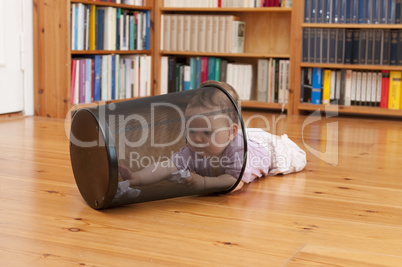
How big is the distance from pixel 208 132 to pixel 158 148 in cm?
16

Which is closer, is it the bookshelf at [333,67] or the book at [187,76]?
the bookshelf at [333,67]

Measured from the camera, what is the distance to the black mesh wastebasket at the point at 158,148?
4.63ft

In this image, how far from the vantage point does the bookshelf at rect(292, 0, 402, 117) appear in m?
3.60

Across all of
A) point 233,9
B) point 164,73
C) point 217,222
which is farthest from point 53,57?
point 217,222

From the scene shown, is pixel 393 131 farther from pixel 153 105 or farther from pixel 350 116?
pixel 153 105

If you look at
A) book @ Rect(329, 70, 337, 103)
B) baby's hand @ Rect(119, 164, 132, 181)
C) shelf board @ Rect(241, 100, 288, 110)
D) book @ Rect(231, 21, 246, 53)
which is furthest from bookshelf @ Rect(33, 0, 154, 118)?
baby's hand @ Rect(119, 164, 132, 181)

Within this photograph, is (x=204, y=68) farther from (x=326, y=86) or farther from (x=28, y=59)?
(x=28, y=59)

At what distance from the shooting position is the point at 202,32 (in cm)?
397

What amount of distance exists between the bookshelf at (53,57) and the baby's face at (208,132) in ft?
6.30

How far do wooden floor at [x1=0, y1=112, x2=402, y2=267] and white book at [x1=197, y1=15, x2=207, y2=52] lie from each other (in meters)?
1.92

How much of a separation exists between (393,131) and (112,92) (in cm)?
170

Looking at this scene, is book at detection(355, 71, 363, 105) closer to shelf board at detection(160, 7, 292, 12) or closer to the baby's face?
shelf board at detection(160, 7, 292, 12)

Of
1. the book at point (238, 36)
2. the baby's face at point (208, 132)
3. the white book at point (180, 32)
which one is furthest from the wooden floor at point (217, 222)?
the white book at point (180, 32)

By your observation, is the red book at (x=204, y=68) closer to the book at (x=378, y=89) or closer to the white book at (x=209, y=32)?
the white book at (x=209, y=32)
